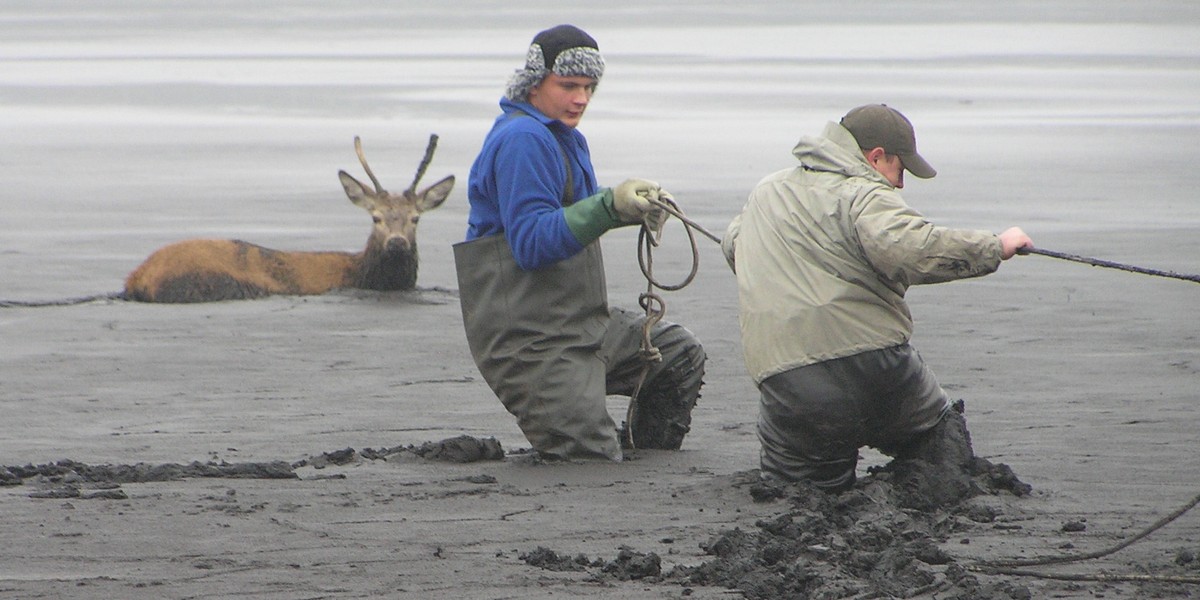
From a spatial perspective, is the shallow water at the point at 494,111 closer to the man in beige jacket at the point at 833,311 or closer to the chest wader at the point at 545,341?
the chest wader at the point at 545,341

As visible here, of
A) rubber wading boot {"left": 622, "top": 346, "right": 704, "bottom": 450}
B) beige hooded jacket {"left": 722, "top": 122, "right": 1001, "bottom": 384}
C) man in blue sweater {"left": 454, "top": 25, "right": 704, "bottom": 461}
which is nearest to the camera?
beige hooded jacket {"left": 722, "top": 122, "right": 1001, "bottom": 384}

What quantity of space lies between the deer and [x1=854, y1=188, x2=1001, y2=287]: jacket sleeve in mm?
6395

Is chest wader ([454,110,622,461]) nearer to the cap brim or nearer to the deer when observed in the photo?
the cap brim

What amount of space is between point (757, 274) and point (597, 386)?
34.8 inches

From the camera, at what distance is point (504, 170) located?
6.61 metres

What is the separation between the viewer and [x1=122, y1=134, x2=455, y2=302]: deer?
11.5 meters

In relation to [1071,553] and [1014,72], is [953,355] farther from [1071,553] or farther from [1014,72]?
[1014,72]

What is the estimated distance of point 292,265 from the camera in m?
12.0

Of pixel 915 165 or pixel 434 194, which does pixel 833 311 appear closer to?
pixel 915 165

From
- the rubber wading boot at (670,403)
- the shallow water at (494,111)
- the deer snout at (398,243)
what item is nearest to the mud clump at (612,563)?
the rubber wading boot at (670,403)

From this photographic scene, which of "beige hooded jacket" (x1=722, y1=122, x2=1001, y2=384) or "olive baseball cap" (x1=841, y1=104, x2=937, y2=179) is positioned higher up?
"olive baseball cap" (x1=841, y1=104, x2=937, y2=179)

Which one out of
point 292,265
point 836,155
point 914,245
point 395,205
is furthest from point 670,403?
point 395,205

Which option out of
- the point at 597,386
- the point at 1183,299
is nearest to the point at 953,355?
the point at 1183,299

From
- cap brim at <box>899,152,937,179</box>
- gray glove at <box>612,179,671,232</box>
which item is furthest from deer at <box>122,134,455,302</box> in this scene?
cap brim at <box>899,152,937,179</box>
